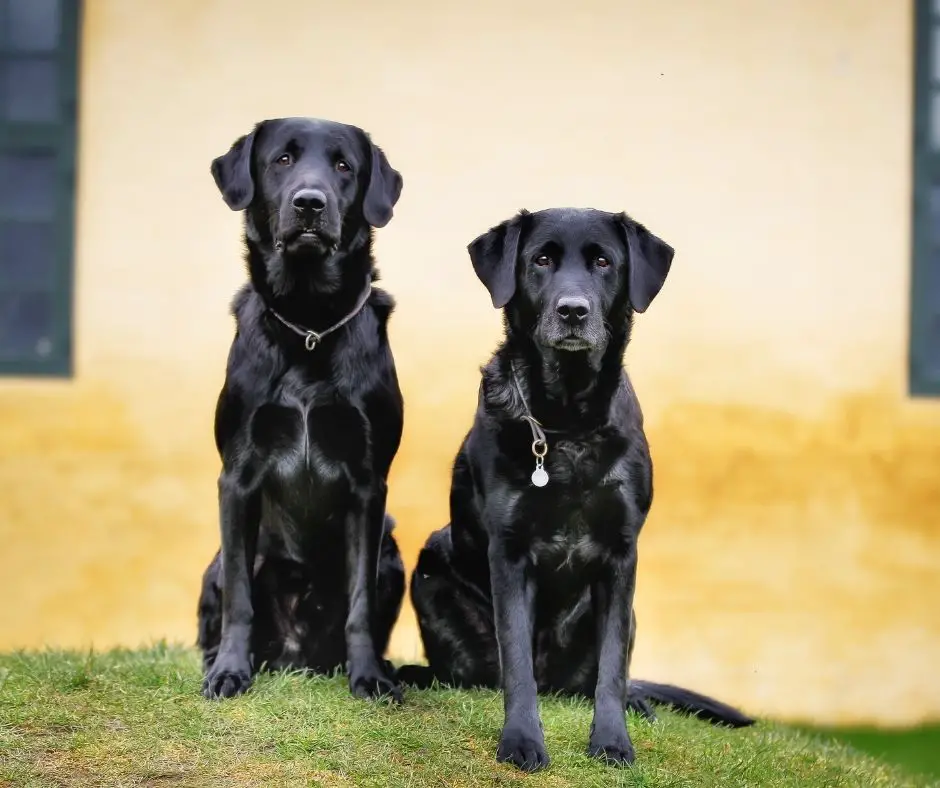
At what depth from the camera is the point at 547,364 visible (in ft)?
12.7

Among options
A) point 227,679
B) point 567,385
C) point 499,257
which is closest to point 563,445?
point 567,385

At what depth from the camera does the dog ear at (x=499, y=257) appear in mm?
3854

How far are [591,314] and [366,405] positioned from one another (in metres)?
0.82

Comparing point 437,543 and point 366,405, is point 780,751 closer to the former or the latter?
point 437,543

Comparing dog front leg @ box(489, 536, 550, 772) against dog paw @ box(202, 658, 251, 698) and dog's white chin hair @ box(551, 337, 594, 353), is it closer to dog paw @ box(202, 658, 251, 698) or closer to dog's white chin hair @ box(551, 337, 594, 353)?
dog's white chin hair @ box(551, 337, 594, 353)

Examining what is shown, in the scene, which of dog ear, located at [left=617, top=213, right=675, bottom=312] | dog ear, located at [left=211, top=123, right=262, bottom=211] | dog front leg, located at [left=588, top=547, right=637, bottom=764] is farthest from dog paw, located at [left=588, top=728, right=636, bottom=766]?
dog ear, located at [left=211, top=123, right=262, bottom=211]

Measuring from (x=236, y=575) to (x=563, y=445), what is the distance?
111 centimetres

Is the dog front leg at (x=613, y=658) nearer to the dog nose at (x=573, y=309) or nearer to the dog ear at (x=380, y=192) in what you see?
the dog nose at (x=573, y=309)

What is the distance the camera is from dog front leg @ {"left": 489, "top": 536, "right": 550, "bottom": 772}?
3.61 meters

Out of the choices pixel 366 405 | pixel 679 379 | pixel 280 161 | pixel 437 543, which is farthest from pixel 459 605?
pixel 679 379

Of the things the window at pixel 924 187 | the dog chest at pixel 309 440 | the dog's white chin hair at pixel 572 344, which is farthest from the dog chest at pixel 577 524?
the window at pixel 924 187

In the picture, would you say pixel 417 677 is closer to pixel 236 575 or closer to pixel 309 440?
pixel 236 575

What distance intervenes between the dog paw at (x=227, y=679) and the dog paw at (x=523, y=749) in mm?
873

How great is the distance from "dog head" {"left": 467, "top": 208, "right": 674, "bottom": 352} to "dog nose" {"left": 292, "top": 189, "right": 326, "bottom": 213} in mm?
479
